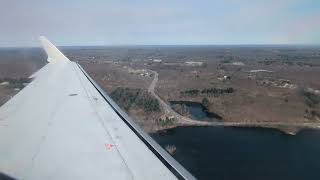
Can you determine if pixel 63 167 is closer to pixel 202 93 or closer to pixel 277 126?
pixel 277 126

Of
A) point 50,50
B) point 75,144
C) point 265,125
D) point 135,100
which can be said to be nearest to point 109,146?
point 75,144

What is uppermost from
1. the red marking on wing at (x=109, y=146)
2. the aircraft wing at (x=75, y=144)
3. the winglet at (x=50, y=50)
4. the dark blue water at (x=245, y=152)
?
the winglet at (x=50, y=50)

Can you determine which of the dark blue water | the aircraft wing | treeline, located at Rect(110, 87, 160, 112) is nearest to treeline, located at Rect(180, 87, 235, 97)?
treeline, located at Rect(110, 87, 160, 112)

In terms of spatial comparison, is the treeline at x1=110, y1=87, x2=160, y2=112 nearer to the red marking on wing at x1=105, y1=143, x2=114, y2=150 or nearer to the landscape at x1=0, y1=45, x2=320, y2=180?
the landscape at x1=0, y1=45, x2=320, y2=180

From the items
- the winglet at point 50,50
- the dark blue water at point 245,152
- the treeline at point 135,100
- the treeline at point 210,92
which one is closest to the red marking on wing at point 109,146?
the winglet at point 50,50

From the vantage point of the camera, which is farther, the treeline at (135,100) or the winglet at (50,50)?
the treeline at (135,100)

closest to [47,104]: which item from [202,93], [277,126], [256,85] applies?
[277,126]

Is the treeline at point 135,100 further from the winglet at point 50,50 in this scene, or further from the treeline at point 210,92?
the winglet at point 50,50
